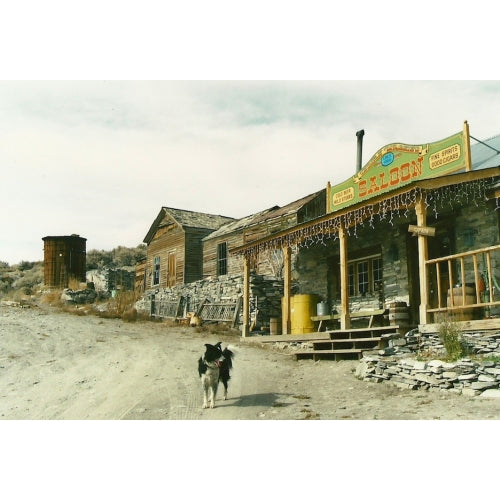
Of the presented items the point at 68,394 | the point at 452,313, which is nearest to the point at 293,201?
the point at 452,313

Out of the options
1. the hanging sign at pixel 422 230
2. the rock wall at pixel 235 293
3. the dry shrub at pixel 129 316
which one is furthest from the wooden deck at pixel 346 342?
the dry shrub at pixel 129 316

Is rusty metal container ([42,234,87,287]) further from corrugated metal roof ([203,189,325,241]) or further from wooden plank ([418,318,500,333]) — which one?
wooden plank ([418,318,500,333])

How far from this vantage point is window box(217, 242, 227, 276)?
90.1 feet

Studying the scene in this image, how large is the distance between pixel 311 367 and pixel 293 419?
428cm

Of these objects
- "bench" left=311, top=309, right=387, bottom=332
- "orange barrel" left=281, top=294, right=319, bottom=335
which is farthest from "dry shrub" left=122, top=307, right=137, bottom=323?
"bench" left=311, top=309, right=387, bottom=332

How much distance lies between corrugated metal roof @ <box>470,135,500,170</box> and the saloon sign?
0.93 m

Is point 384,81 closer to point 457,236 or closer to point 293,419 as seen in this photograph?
point 457,236

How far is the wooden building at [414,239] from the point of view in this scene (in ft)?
34.8

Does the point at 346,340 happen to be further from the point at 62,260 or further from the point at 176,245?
the point at 62,260

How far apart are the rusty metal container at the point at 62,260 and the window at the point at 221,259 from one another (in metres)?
12.4

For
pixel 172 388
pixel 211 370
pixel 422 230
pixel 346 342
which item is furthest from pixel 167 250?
pixel 211 370

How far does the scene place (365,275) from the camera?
15703 millimetres

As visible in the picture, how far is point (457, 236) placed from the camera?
12.5m

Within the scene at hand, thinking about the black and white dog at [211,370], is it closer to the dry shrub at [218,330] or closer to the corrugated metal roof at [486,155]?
the corrugated metal roof at [486,155]
